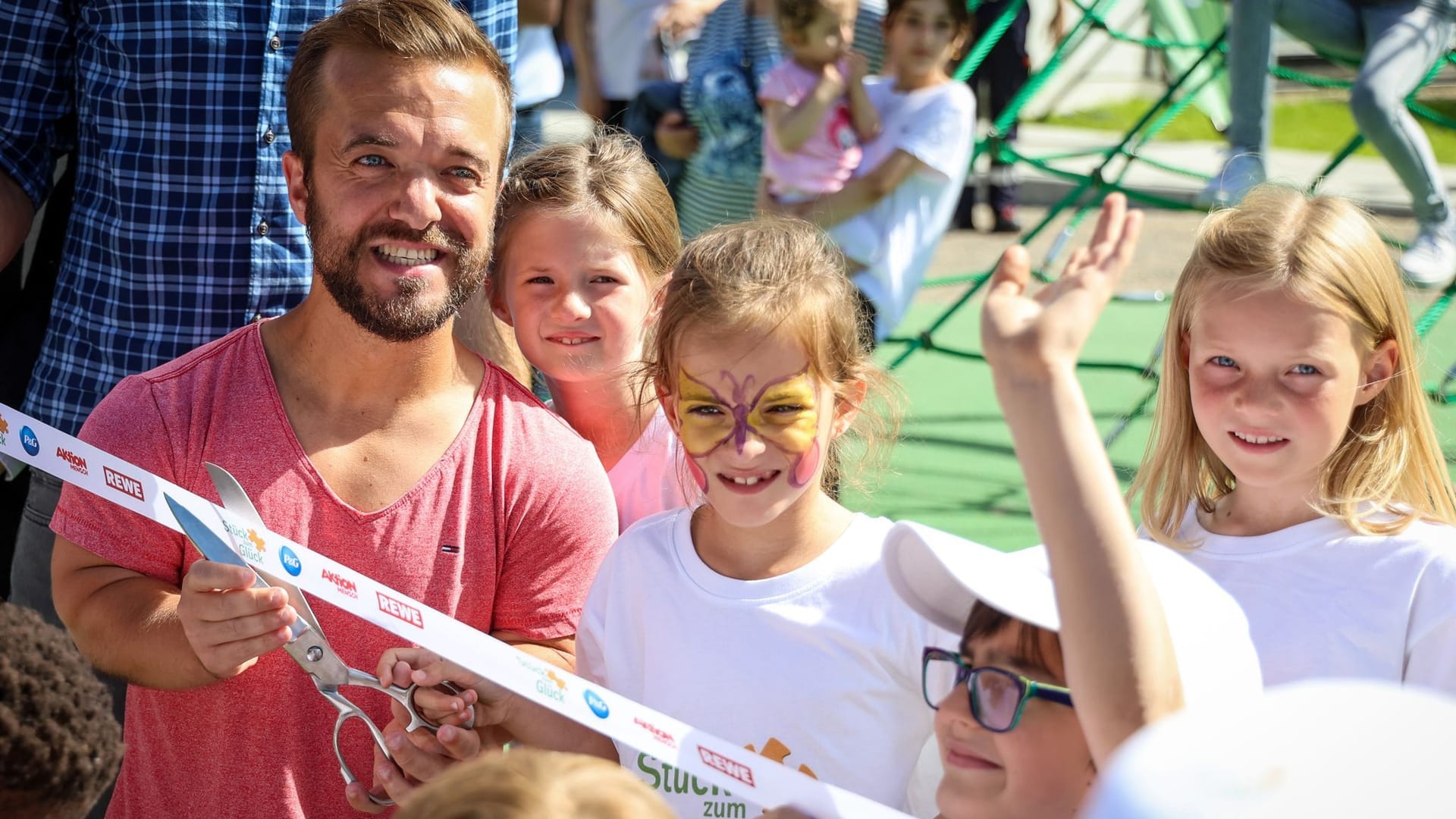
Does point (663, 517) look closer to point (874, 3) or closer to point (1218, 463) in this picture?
point (1218, 463)

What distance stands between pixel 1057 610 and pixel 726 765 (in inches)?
19.4

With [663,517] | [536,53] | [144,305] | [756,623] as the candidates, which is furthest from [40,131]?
[536,53]

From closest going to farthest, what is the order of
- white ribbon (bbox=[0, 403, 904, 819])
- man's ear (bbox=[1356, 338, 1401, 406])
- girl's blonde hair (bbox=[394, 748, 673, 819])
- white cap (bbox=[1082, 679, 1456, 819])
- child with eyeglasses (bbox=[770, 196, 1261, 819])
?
white cap (bbox=[1082, 679, 1456, 819]) < girl's blonde hair (bbox=[394, 748, 673, 819]) < child with eyeglasses (bbox=[770, 196, 1261, 819]) < white ribbon (bbox=[0, 403, 904, 819]) < man's ear (bbox=[1356, 338, 1401, 406])

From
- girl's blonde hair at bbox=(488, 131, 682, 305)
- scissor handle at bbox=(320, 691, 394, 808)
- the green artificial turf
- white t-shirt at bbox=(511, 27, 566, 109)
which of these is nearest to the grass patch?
the green artificial turf

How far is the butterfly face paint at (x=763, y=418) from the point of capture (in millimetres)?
2021

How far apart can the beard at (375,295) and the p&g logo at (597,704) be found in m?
0.61

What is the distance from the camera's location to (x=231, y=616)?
181 cm

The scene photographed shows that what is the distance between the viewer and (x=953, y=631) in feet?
5.61

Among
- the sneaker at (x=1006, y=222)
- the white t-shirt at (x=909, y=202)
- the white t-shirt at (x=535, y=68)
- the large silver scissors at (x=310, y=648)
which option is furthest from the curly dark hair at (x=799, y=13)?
the sneaker at (x=1006, y=222)

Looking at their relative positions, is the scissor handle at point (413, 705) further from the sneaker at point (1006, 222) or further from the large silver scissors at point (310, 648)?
the sneaker at point (1006, 222)

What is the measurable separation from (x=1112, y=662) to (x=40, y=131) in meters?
2.19

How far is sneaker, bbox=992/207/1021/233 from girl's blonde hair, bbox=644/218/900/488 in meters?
8.69

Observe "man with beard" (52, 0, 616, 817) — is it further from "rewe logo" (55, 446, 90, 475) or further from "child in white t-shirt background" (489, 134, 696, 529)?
"child in white t-shirt background" (489, 134, 696, 529)

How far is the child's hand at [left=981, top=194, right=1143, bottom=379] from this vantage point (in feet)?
4.60
